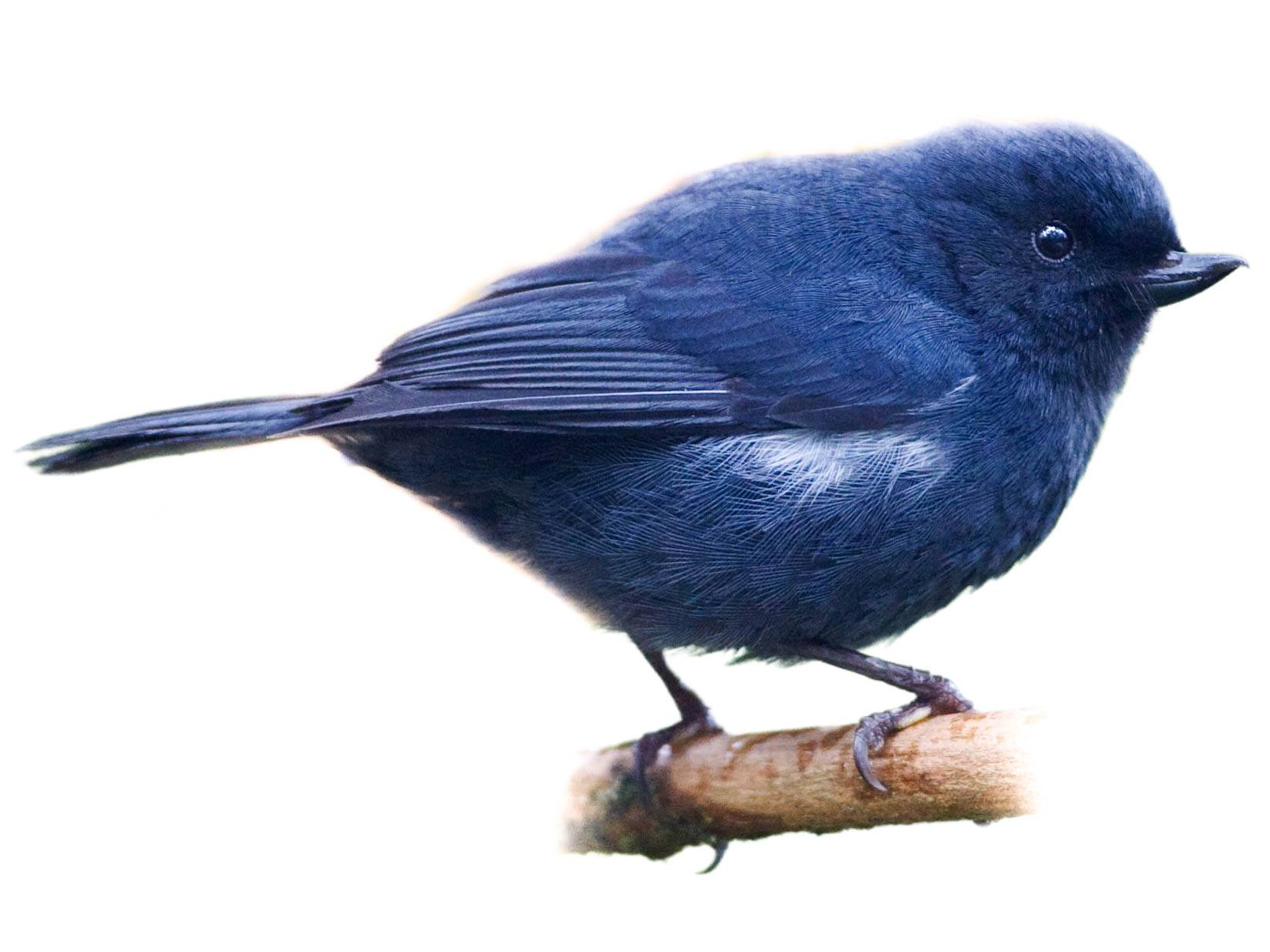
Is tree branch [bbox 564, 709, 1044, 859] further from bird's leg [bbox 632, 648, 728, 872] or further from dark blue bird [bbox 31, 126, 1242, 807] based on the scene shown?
dark blue bird [bbox 31, 126, 1242, 807]

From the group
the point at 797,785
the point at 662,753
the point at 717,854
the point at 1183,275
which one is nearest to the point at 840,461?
the point at 797,785

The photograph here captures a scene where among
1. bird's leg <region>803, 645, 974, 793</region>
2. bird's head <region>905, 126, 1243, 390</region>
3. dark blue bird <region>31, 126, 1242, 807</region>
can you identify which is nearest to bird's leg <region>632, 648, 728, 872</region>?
dark blue bird <region>31, 126, 1242, 807</region>

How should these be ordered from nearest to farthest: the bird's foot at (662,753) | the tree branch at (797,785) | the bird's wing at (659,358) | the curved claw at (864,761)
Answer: the tree branch at (797,785), the curved claw at (864,761), the bird's wing at (659,358), the bird's foot at (662,753)

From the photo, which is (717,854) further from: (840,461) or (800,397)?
(800,397)

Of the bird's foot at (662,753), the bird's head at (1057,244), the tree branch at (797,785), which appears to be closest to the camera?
the tree branch at (797,785)

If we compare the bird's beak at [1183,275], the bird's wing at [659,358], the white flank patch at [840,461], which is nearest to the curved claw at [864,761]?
the white flank patch at [840,461]

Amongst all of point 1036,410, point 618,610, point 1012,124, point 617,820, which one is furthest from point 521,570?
point 1012,124

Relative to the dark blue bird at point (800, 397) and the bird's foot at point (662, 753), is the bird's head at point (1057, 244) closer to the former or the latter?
the dark blue bird at point (800, 397)
